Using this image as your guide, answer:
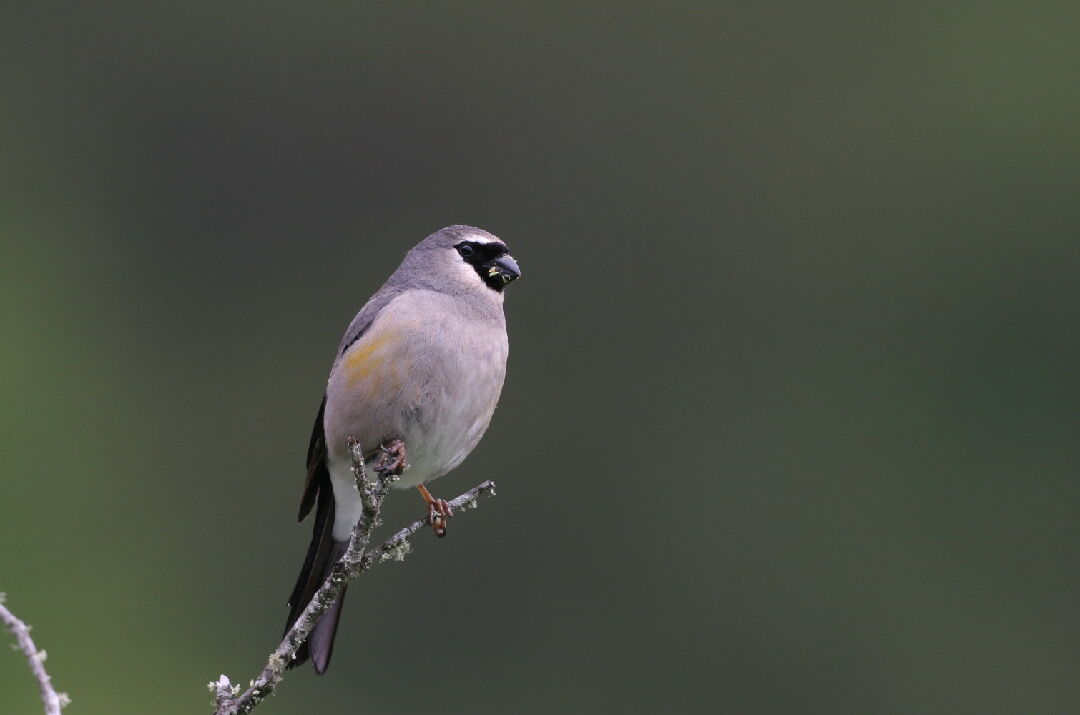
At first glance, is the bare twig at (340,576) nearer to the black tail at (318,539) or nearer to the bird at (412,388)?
the bird at (412,388)

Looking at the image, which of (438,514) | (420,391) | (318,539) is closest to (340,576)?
(438,514)

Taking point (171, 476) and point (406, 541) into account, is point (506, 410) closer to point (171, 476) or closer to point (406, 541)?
point (171, 476)

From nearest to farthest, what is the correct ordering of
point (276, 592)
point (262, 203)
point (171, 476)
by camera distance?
point (276, 592) → point (171, 476) → point (262, 203)

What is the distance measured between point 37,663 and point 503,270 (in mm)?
2830

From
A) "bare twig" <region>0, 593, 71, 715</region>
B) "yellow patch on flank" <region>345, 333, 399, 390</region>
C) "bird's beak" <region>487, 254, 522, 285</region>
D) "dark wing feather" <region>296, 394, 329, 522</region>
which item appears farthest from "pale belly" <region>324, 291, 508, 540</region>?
"bare twig" <region>0, 593, 71, 715</region>

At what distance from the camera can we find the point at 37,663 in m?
3.23

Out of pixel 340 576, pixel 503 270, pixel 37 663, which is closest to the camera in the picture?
pixel 37 663

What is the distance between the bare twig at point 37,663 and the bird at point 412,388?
2.02 m

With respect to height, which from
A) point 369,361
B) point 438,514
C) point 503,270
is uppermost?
point 503,270

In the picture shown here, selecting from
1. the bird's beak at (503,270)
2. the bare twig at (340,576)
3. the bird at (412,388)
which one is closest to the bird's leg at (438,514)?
the bird at (412,388)

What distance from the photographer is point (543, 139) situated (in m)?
22.2

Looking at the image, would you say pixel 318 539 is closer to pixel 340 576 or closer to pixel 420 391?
pixel 420 391

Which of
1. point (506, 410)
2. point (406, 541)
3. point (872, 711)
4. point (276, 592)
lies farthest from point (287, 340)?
point (406, 541)

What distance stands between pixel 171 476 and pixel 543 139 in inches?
261
